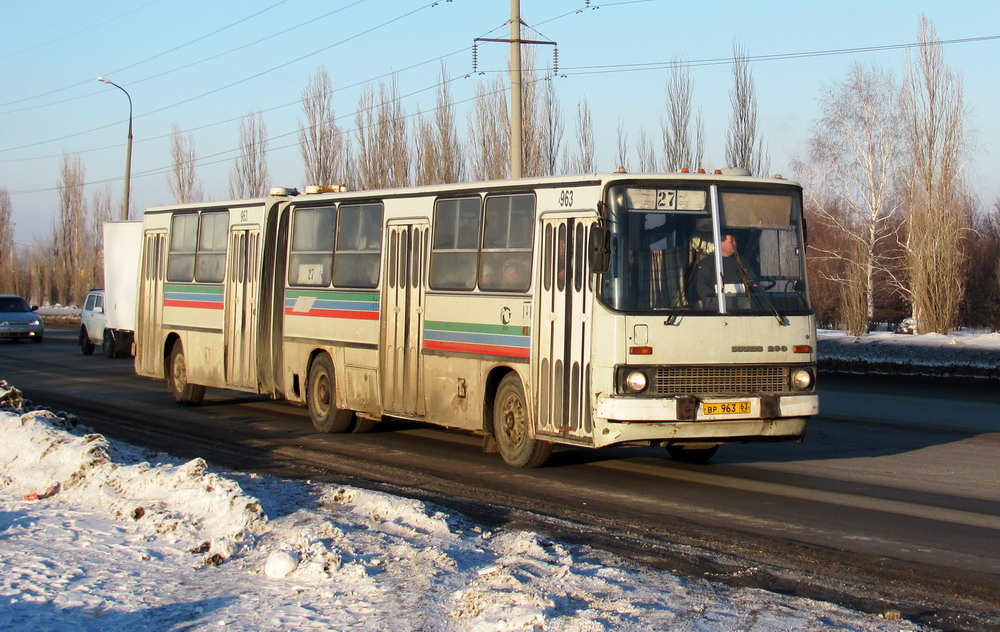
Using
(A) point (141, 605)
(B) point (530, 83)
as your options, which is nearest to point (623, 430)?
(A) point (141, 605)

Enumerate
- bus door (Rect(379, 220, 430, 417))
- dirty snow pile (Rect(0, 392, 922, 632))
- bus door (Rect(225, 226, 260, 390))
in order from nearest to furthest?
1. dirty snow pile (Rect(0, 392, 922, 632))
2. bus door (Rect(379, 220, 430, 417))
3. bus door (Rect(225, 226, 260, 390))

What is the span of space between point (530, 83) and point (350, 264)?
2683 centimetres

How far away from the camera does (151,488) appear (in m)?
9.82

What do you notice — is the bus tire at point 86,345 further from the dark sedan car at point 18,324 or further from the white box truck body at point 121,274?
the dark sedan car at point 18,324

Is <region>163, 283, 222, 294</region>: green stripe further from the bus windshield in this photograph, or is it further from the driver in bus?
the driver in bus

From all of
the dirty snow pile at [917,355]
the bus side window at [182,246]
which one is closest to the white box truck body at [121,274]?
the bus side window at [182,246]

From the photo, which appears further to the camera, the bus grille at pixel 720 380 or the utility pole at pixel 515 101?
the utility pole at pixel 515 101

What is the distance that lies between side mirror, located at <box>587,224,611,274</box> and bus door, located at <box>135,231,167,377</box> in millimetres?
11289

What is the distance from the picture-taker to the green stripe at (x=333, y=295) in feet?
Result: 50.2

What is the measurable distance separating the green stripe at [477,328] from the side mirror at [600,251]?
140 centimetres

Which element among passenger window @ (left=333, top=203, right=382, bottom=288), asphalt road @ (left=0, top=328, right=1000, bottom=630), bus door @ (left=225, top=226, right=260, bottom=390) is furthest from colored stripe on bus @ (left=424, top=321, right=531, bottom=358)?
bus door @ (left=225, top=226, right=260, bottom=390)

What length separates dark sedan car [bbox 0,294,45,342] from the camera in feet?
135

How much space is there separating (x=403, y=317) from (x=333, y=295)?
1.81 metres

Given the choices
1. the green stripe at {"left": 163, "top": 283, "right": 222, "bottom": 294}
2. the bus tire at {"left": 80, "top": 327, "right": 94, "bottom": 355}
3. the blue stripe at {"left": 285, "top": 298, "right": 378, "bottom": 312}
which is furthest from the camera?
the bus tire at {"left": 80, "top": 327, "right": 94, "bottom": 355}
